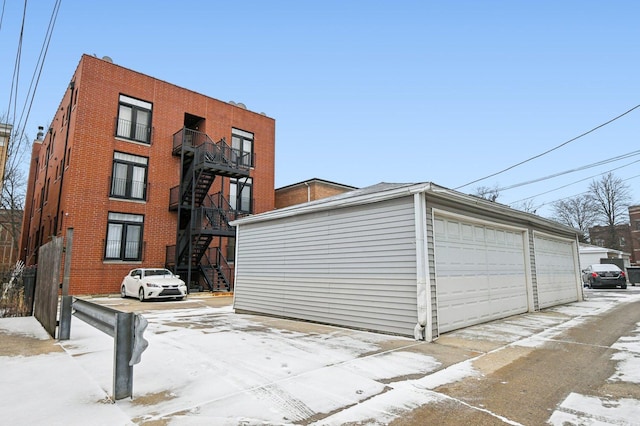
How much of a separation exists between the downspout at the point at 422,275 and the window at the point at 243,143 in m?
16.8

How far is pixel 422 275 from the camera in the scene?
6.34 m

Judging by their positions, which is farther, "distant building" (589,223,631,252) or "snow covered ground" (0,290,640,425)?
"distant building" (589,223,631,252)

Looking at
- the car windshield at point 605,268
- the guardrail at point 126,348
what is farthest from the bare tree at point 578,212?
the guardrail at point 126,348

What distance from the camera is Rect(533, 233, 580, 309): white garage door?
1098cm

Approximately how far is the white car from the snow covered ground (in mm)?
6684

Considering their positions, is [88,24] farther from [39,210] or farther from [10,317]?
[39,210]

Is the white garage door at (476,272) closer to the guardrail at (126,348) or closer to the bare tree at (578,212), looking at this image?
the guardrail at (126,348)

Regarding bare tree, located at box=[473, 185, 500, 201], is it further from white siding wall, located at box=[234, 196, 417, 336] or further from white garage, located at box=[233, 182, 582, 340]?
white siding wall, located at box=[234, 196, 417, 336]

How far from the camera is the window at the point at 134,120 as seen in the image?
17797 mm

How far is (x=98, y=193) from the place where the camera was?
1652 cm

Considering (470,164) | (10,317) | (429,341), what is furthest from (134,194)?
(470,164)

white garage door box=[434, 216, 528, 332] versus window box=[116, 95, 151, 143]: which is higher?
window box=[116, 95, 151, 143]

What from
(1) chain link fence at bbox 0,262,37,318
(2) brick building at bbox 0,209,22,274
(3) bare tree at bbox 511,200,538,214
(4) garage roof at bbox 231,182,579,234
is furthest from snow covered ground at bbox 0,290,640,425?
(3) bare tree at bbox 511,200,538,214

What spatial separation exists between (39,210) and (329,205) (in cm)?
2554
